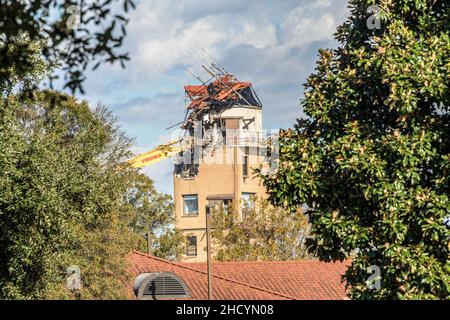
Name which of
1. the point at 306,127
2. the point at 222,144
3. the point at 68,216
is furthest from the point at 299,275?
the point at 222,144

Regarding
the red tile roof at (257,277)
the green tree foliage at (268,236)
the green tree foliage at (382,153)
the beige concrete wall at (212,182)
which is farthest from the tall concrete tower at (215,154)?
the green tree foliage at (382,153)

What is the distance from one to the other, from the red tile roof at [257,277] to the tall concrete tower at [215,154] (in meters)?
66.0

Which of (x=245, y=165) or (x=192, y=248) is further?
(x=245, y=165)

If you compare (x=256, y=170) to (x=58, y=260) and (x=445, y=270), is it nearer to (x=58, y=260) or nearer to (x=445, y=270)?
(x=445, y=270)

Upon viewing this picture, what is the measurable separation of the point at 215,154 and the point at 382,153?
10980 cm

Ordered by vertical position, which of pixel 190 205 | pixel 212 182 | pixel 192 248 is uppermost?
pixel 212 182

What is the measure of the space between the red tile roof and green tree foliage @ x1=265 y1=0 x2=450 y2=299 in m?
26.9

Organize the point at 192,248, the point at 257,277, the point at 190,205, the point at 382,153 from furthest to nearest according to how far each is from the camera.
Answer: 1. the point at 190,205
2. the point at 192,248
3. the point at 257,277
4. the point at 382,153

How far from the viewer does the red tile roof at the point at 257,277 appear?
→ 54.2 metres

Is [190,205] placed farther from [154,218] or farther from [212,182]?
[154,218]

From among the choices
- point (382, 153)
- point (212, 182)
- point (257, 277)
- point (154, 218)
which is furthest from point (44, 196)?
point (212, 182)

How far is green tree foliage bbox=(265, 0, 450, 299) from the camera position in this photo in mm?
24906

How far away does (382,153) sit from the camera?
25562 mm

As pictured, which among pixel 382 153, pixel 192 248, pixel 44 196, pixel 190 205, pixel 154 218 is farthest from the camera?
pixel 190 205
